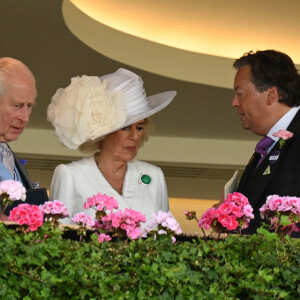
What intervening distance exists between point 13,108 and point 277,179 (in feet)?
4.11

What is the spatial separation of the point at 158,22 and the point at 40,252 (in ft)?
23.4

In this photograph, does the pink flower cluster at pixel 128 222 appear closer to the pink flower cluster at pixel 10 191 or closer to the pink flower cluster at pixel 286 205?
the pink flower cluster at pixel 10 191

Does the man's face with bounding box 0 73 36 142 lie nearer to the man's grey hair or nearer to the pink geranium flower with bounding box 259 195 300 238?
the man's grey hair

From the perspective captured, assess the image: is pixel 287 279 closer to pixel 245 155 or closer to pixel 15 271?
pixel 15 271

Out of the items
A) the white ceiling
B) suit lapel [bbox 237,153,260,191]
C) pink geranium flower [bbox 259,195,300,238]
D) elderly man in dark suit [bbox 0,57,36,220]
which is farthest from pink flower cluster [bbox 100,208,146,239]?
the white ceiling

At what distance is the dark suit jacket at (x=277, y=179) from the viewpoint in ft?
11.3

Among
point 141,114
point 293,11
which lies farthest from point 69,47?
point 141,114

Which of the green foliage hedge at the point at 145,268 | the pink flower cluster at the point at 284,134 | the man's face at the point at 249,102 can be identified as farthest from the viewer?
→ the man's face at the point at 249,102

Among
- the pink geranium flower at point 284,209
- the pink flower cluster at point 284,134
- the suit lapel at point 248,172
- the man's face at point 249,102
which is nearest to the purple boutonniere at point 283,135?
the pink flower cluster at point 284,134

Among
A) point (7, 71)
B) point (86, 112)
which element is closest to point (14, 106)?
point (7, 71)

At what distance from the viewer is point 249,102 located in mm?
4020

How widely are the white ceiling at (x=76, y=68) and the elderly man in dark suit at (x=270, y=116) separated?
3.03 metres

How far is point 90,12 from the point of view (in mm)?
8156

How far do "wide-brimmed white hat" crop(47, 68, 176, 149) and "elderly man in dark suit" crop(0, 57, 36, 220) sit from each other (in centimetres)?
21
